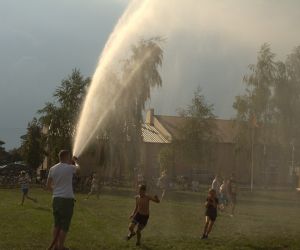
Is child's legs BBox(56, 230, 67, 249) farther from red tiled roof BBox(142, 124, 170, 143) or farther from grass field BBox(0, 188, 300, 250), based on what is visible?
red tiled roof BBox(142, 124, 170, 143)

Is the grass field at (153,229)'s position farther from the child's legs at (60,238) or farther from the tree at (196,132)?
the tree at (196,132)

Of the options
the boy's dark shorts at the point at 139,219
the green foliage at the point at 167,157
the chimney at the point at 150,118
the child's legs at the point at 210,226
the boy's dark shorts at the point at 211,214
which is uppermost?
the chimney at the point at 150,118

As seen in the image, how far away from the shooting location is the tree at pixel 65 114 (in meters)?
44.2

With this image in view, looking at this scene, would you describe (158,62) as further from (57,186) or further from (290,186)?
(290,186)

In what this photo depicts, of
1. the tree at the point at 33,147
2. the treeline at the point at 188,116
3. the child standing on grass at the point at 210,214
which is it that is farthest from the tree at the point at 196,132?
the child standing on grass at the point at 210,214

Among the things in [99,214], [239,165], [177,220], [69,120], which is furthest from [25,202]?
[239,165]

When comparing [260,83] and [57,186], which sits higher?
[260,83]

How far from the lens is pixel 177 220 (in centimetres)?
1998

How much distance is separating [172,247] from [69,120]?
32.7 meters

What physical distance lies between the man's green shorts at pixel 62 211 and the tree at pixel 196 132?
131ft

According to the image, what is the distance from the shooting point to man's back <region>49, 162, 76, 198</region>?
33.9 feet

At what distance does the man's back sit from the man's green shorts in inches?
4.0

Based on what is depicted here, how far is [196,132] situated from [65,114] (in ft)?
A: 41.0

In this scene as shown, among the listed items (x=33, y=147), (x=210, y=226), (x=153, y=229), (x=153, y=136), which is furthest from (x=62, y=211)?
(x=153, y=136)
